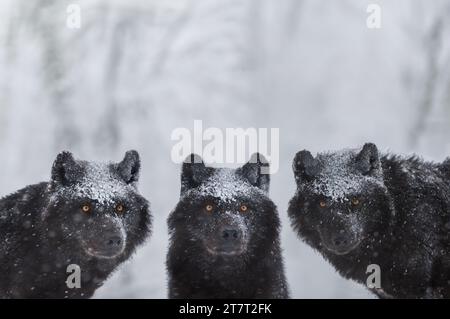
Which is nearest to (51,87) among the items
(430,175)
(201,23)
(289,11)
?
(201,23)

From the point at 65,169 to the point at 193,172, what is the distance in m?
1.22

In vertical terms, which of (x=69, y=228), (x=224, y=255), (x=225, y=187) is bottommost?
(x=224, y=255)

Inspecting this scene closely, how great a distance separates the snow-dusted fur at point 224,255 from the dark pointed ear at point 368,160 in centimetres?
96

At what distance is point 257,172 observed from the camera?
577 centimetres

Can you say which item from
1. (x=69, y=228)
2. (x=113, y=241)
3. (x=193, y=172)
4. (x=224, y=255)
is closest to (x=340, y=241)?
(x=224, y=255)

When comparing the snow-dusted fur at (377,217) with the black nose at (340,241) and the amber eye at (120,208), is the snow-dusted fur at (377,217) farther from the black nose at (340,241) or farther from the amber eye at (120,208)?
Result: the amber eye at (120,208)

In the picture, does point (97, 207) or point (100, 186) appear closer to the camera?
point (97, 207)

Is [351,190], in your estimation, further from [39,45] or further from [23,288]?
[39,45]

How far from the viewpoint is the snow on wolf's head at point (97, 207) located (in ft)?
16.9

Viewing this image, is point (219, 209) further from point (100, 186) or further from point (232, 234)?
point (100, 186)

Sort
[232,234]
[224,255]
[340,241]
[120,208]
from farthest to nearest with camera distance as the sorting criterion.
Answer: [224,255] → [120,208] → [340,241] → [232,234]

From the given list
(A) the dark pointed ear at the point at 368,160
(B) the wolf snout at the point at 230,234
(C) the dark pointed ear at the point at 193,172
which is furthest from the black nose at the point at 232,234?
(A) the dark pointed ear at the point at 368,160

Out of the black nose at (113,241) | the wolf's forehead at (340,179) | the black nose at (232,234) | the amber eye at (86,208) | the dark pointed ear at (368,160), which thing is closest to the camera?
the black nose at (113,241)

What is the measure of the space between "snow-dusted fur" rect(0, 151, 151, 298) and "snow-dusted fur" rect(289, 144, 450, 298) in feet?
5.55
